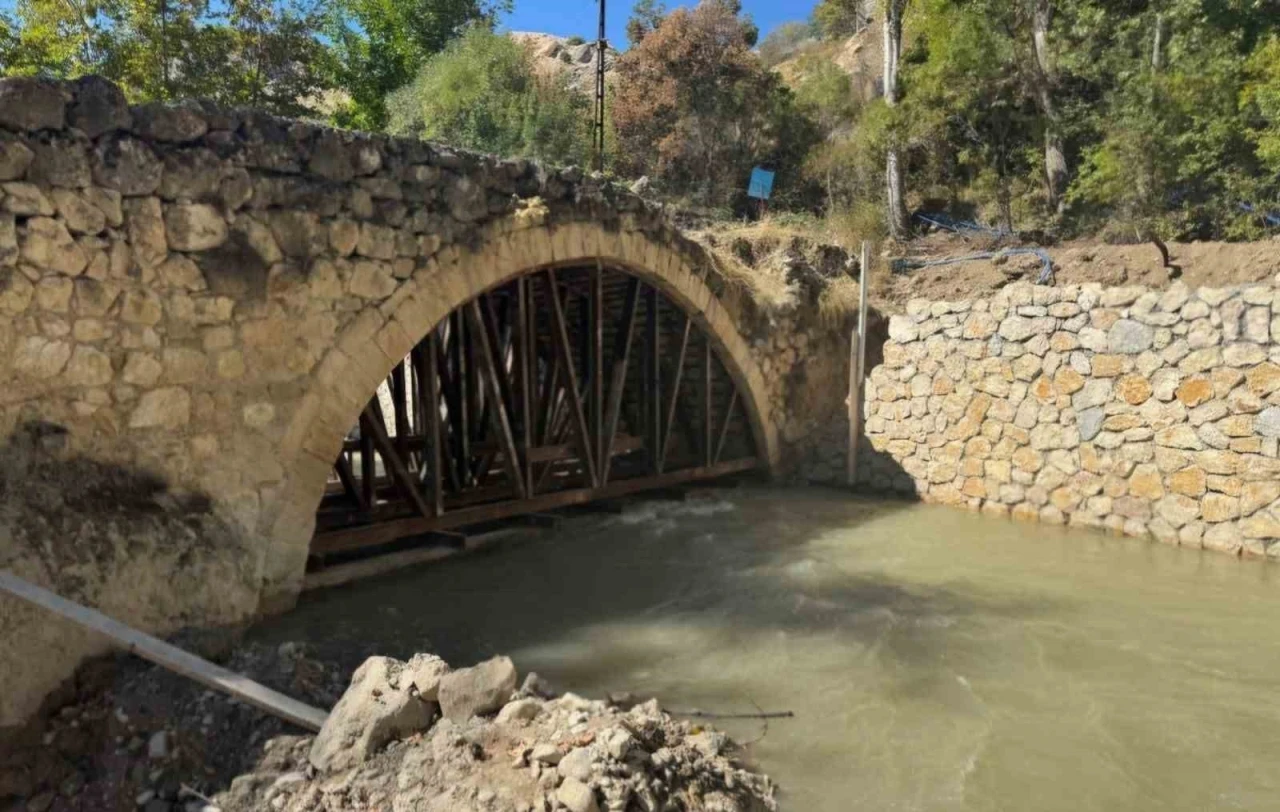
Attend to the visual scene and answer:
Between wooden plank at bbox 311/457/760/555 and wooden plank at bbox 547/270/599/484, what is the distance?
29 cm

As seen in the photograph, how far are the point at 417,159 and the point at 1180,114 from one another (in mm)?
11137

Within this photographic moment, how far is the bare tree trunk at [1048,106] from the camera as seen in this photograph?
577 inches

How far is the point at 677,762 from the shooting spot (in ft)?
10.3

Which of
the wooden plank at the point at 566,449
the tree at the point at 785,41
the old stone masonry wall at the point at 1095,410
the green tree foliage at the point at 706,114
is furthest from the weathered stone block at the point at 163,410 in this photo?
the tree at the point at 785,41

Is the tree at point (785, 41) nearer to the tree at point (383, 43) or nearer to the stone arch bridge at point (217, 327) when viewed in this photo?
the tree at point (383, 43)

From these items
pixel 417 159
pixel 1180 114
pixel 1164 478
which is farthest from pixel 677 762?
pixel 1180 114

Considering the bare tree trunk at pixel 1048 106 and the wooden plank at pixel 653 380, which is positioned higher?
the bare tree trunk at pixel 1048 106

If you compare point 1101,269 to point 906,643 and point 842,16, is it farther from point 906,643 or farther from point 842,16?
point 842,16

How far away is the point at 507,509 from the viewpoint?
23.8ft

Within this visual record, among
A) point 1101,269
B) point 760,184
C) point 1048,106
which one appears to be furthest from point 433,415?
point 1048,106

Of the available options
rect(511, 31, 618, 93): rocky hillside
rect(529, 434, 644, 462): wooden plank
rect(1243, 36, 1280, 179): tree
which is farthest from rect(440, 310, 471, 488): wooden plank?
rect(511, 31, 618, 93): rocky hillside

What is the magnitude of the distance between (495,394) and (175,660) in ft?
12.1

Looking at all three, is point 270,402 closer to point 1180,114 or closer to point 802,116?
point 1180,114

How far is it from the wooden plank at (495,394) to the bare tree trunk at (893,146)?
10.5 meters
